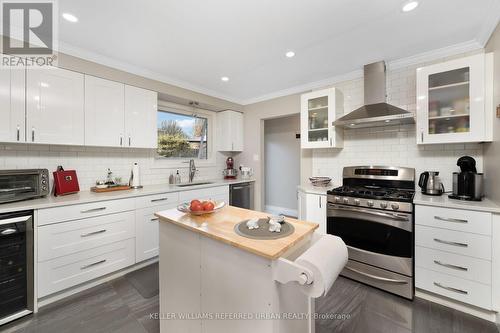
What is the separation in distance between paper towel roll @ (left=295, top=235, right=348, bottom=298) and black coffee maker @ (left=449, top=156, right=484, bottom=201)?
1807 millimetres

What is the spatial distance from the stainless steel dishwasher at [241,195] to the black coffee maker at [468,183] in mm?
2818

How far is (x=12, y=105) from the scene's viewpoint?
1.86 metres

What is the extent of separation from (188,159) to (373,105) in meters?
3.00

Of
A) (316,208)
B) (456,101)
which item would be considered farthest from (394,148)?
(316,208)

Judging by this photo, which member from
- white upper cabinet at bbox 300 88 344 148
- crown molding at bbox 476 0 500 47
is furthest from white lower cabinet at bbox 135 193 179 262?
crown molding at bbox 476 0 500 47

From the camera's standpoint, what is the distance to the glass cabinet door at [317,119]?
292 cm

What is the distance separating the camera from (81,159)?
8.17 ft

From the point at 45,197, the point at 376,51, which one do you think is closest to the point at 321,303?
the point at 376,51

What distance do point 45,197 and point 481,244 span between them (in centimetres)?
397

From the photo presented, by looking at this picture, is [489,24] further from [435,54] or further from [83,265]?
[83,265]

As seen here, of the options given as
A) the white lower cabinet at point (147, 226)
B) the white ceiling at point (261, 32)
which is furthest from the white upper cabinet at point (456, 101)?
the white lower cabinet at point (147, 226)

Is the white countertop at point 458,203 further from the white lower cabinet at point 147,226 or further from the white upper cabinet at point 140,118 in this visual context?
the white upper cabinet at point 140,118

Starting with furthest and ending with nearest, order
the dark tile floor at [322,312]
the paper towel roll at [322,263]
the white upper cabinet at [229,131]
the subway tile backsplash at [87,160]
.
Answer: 1. the white upper cabinet at [229,131]
2. the subway tile backsplash at [87,160]
3. the dark tile floor at [322,312]
4. the paper towel roll at [322,263]

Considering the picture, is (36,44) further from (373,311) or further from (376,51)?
(373,311)
